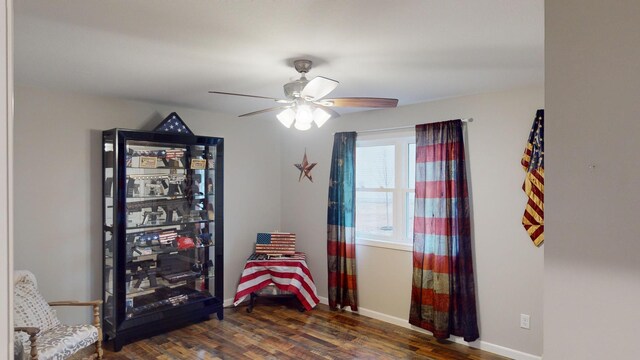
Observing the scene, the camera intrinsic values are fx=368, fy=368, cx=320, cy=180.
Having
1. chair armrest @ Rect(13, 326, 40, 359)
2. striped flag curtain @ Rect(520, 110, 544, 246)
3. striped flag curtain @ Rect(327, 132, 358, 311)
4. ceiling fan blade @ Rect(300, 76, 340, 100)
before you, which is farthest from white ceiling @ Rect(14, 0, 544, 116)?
chair armrest @ Rect(13, 326, 40, 359)

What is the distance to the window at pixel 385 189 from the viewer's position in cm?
396

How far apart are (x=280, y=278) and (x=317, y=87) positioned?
2765 millimetres

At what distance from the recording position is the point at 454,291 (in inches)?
133

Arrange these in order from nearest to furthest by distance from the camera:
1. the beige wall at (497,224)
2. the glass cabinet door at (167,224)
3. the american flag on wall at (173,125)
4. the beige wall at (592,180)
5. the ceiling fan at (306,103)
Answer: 1. the beige wall at (592,180)
2. the ceiling fan at (306,103)
3. the beige wall at (497,224)
4. the glass cabinet door at (167,224)
5. the american flag on wall at (173,125)

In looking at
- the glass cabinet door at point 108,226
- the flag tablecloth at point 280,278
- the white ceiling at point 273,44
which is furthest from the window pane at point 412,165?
the glass cabinet door at point 108,226

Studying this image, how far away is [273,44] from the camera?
2.10 meters

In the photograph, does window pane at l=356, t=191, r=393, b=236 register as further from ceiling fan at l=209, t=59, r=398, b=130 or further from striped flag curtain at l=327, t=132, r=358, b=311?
ceiling fan at l=209, t=59, r=398, b=130

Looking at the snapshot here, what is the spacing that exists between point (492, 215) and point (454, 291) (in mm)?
778

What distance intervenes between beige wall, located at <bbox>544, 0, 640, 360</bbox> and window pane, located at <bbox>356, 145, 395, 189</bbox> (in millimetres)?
3314

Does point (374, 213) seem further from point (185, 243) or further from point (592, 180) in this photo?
point (592, 180)

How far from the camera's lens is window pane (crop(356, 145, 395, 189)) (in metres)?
4.10
